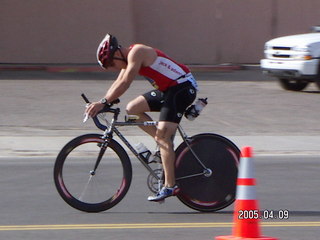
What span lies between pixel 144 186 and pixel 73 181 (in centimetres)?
173

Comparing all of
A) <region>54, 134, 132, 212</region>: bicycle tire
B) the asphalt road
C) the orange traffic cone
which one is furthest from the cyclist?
the orange traffic cone

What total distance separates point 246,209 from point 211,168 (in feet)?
6.67

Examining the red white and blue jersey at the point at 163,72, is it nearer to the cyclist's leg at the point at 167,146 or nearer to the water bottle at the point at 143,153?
the cyclist's leg at the point at 167,146

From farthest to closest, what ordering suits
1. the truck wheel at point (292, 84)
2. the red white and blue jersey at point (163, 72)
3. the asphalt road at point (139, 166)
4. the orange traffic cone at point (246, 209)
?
1. the truck wheel at point (292, 84)
2. the red white and blue jersey at point (163, 72)
3. the asphalt road at point (139, 166)
4. the orange traffic cone at point (246, 209)

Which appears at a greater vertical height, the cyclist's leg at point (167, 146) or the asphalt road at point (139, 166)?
the cyclist's leg at point (167, 146)

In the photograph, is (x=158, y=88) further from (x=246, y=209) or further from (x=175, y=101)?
(x=246, y=209)

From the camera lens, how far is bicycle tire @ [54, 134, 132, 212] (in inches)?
315

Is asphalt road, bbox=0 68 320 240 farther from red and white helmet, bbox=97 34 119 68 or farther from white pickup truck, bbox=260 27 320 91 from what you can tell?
red and white helmet, bbox=97 34 119 68

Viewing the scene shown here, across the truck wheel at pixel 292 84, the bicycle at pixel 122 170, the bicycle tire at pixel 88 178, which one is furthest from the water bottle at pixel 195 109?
the truck wheel at pixel 292 84

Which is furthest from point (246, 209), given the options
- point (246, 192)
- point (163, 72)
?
point (163, 72)

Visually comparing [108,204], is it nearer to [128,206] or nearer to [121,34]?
[128,206]

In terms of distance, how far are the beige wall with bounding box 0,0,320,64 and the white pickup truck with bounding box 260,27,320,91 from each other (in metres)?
6.51

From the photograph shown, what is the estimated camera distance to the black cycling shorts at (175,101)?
7906mm

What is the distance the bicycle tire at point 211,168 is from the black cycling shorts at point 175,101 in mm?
399
